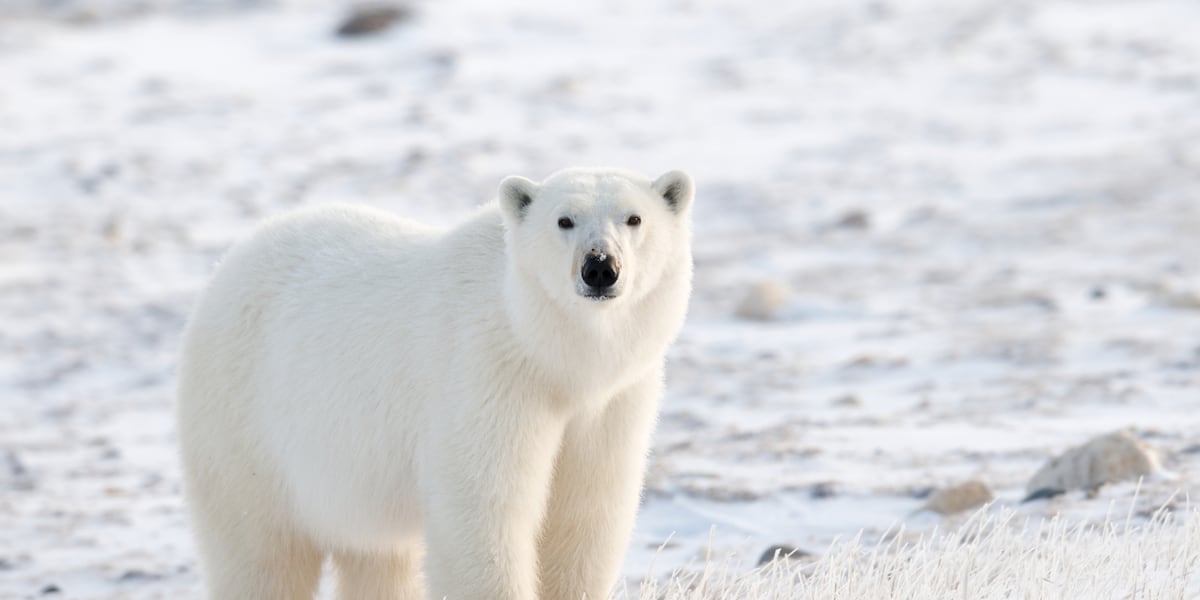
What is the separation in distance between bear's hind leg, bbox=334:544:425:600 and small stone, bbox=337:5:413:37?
43.2 feet

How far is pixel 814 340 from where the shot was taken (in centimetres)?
868

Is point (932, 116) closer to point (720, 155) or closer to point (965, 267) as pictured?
point (720, 155)

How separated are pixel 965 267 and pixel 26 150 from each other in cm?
807

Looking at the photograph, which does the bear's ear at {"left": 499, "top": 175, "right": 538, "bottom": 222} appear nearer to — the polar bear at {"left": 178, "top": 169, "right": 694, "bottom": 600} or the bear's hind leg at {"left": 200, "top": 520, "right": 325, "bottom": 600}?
the polar bear at {"left": 178, "top": 169, "right": 694, "bottom": 600}

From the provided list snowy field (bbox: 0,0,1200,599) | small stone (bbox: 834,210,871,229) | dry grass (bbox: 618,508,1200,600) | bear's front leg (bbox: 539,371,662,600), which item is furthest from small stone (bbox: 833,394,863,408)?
small stone (bbox: 834,210,871,229)

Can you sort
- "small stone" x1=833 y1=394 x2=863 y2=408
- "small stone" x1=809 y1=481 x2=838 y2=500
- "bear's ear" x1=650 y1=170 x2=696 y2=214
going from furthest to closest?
"small stone" x1=833 y1=394 x2=863 y2=408 < "small stone" x1=809 y1=481 x2=838 y2=500 < "bear's ear" x1=650 y1=170 x2=696 y2=214

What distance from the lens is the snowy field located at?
589 centimetres

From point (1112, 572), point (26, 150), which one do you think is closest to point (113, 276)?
point (26, 150)

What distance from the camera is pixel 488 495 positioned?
3354 millimetres

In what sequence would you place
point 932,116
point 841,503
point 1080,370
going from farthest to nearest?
point 932,116 → point 1080,370 → point 841,503

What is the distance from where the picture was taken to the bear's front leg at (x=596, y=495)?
354 centimetres

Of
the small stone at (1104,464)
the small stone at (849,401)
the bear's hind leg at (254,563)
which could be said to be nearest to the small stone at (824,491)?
the small stone at (1104,464)

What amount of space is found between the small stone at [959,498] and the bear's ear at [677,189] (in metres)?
2.09

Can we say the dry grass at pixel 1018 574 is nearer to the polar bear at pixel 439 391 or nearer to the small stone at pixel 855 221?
the polar bear at pixel 439 391
